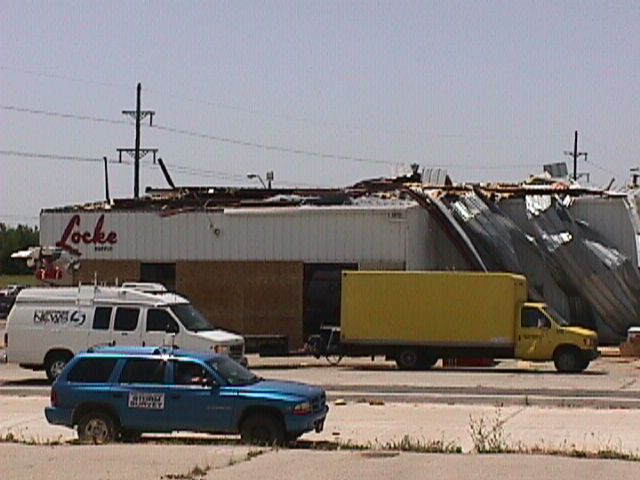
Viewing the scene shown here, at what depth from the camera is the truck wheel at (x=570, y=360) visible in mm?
35344

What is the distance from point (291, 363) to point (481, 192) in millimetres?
11495

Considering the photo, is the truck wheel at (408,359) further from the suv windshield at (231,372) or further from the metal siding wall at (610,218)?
the suv windshield at (231,372)

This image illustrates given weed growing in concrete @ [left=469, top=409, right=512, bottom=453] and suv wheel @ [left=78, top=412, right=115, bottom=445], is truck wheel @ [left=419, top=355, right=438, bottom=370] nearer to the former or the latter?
weed growing in concrete @ [left=469, top=409, right=512, bottom=453]

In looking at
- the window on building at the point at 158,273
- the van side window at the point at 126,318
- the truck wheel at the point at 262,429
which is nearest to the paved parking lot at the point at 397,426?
the truck wheel at the point at 262,429

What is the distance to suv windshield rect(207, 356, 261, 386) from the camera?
63.7 feet

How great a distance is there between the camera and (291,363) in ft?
132

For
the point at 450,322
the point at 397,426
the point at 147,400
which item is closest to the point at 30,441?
the point at 147,400

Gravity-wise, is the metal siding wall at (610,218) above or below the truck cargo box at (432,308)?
above

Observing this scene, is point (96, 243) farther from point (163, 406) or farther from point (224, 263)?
point (163, 406)

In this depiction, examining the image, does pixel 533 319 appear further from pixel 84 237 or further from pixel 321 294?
pixel 84 237

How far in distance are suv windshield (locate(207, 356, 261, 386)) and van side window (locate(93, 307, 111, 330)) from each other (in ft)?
42.6

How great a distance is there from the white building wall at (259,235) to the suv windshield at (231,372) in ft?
79.5

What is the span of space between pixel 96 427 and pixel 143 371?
1059 millimetres

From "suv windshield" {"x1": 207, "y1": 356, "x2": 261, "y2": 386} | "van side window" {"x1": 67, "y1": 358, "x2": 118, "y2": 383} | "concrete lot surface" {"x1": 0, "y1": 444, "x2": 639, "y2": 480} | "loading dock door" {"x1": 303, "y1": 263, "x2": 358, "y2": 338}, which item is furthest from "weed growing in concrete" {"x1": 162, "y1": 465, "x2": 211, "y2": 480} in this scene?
"loading dock door" {"x1": 303, "y1": 263, "x2": 358, "y2": 338}
